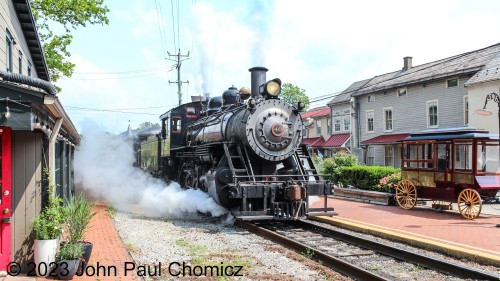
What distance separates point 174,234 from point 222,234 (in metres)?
0.99

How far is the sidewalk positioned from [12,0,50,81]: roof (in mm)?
6144

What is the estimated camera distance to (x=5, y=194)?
5691 millimetres

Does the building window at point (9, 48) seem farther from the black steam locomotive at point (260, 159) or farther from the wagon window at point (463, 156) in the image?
the wagon window at point (463, 156)

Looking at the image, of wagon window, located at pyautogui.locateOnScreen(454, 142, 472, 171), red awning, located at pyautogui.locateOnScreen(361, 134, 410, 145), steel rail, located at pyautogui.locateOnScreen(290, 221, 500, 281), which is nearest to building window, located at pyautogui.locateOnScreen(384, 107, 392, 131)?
red awning, located at pyautogui.locateOnScreen(361, 134, 410, 145)

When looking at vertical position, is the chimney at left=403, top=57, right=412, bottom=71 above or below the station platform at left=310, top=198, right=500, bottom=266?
above

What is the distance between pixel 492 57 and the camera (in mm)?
20125

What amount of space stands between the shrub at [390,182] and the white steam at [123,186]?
6.75 metres

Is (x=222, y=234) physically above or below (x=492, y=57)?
below

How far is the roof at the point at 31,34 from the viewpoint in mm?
11875

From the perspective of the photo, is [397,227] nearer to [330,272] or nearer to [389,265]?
[389,265]

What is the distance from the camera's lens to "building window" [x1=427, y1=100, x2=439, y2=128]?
2286 centimetres

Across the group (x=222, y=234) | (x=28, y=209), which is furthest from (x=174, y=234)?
(x=28, y=209)

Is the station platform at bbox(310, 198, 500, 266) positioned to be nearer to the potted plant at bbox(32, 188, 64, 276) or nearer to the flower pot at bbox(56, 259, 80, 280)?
the flower pot at bbox(56, 259, 80, 280)

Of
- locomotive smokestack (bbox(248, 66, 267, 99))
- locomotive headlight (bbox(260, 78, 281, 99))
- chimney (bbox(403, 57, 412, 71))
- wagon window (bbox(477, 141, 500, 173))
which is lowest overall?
wagon window (bbox(477, 141, 500, 173))
